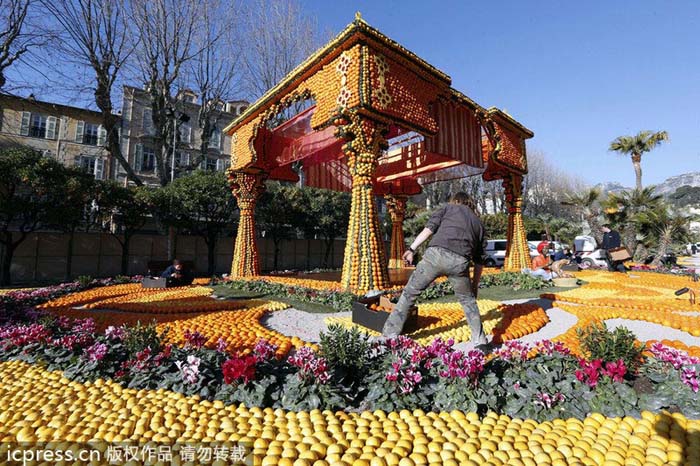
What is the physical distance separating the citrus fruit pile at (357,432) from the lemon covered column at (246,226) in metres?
9.23

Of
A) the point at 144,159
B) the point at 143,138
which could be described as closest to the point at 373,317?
Result: the point at 143,138

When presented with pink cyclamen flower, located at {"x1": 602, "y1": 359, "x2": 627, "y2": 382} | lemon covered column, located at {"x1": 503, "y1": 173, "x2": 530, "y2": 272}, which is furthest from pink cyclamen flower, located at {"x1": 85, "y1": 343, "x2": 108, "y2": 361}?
lemon covered column, located at {"x1": 503, "y1": 173, "x2": 530, "y2": 272}

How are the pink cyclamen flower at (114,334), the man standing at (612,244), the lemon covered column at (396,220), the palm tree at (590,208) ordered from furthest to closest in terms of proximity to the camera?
the palm tree at (590,208) → the lemon covered column at (396,220) → the man standing at (612,244) → the pink cyclamen flower at (114,334)

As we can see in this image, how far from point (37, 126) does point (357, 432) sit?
119 feet

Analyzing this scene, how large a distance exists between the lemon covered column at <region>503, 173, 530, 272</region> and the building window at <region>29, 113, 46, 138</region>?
34098 mm

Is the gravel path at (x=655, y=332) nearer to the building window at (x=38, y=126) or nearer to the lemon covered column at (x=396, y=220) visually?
the lemon covered column at (x=396, y=220)

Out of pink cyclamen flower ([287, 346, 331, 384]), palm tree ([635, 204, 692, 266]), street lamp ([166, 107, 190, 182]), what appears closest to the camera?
pink cyclamen flower ([287, 346, 331, 384])

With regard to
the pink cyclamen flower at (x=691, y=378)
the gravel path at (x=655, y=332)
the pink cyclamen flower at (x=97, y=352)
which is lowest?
the gravel path at (x=655, y=332)

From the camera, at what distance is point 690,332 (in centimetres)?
488

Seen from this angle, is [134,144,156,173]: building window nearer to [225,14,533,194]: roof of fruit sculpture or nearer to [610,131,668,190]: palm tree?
[225,14,533,194]: roof of fruit sculpture

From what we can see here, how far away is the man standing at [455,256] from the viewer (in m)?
3.89

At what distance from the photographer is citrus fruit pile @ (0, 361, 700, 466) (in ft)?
6.36

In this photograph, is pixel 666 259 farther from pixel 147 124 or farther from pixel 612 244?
pixel 147 124

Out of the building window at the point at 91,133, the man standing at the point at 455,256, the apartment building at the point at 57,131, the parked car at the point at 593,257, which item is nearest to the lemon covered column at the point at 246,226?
the man standing at the point at 455,256
